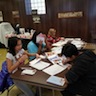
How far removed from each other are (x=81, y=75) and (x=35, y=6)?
12.7 feet

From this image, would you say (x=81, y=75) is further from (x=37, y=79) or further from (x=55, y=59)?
(x=55, y=59)

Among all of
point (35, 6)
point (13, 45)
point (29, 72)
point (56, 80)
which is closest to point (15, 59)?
point (13, 45)

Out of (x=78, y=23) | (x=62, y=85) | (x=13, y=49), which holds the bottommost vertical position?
(x=62, y=85)

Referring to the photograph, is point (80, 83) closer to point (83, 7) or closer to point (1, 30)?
point (83, 7)

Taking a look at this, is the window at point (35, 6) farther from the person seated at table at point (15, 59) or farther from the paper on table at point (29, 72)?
the paper on table at point (29, 72)

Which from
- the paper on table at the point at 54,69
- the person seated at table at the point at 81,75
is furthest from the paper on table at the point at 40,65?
the person seated at table at the point at 81,75

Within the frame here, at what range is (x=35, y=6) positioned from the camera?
15.4ft

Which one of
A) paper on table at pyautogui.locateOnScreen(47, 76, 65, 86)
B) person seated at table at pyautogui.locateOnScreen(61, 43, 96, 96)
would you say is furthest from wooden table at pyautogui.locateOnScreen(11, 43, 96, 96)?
person seated at table at pyautogui.locateOnScreen(61, 43, 96, 96)

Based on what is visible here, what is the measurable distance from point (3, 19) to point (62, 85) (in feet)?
15.2

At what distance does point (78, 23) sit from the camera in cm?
400

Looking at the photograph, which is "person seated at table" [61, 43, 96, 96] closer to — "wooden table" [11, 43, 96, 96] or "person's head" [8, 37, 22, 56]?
"wooden table" [11, 43, 96, 96]

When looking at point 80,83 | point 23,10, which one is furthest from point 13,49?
point 23,10

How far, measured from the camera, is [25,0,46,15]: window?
449cm

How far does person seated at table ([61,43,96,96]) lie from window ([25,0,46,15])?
3.33m
